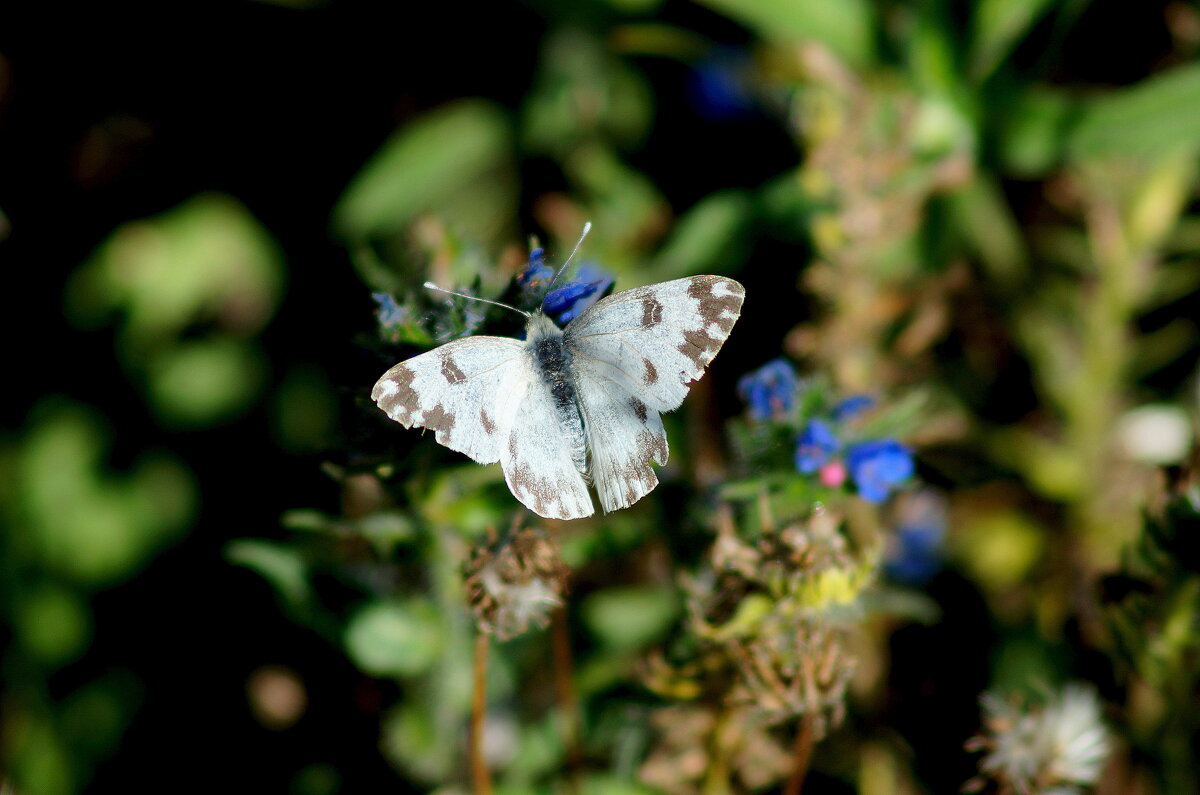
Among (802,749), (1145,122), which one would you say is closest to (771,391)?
(802,749)

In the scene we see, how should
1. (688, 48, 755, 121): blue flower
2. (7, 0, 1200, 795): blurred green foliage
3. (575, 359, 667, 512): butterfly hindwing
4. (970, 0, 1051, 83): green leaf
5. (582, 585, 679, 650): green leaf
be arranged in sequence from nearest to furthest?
1. (575, 359, 667, 512): butterfly hindwing
2. (7, 0, 1200, 795): blurred green foliage
3. (582, 585, 679, 650): green leaf
4. (970, 0, 1051, 83): green leaf
5. (688, 48, 755, 121): blue flower

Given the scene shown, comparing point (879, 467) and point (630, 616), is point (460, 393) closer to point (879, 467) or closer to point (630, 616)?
point (879, 467)

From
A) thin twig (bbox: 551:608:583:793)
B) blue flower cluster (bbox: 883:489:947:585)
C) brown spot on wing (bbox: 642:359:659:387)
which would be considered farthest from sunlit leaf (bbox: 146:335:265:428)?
blue flower cluster (bbox: 883:489:947:585)

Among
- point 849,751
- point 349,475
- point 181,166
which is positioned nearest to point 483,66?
point 181,166

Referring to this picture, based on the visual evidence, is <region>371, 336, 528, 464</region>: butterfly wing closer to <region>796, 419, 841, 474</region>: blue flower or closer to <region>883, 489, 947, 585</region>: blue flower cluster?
<region>796, 419, 841, 474</region>: blue flower

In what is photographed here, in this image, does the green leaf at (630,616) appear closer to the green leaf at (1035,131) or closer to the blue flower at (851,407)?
the blue flower at (851,407)

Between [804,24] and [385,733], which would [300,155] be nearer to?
[804,24]

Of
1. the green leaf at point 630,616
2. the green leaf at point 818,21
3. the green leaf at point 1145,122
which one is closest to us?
the green leaf at point 630,616

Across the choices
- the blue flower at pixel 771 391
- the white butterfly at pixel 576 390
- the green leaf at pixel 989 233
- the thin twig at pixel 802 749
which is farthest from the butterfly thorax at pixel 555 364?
the green leaf at pixel 989 233
